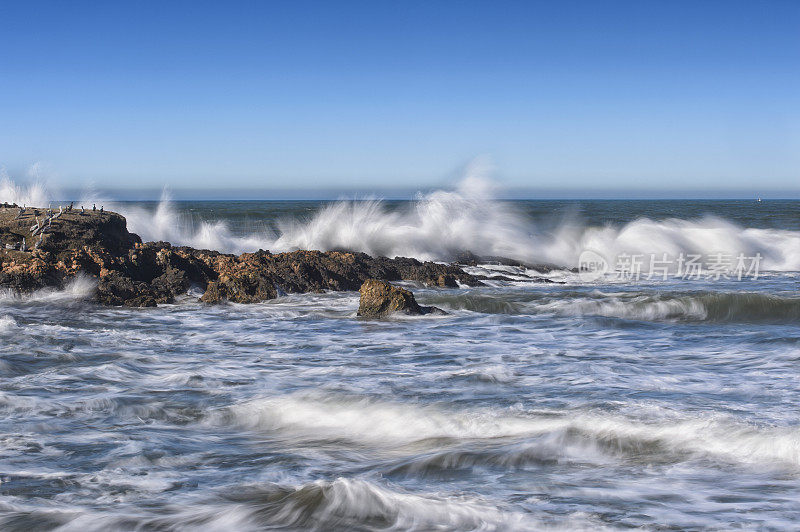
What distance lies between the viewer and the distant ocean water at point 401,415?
137 inches

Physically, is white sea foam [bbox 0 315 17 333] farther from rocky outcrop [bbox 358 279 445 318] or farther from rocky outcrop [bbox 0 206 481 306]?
rocky outcrop [bbox 358 279 445 318]

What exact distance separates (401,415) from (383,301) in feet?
14.1

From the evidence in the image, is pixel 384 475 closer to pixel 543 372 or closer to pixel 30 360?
pixel 543 372

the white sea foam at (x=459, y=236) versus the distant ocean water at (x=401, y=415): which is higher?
the white sea foam at (x=459, y=236)

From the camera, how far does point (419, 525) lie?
3320mm

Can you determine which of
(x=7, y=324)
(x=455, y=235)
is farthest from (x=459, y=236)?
(x=7, y=324)

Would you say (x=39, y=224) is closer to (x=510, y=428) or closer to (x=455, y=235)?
(x=510, y=428)

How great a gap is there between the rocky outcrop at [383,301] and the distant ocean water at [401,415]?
11.5 inches

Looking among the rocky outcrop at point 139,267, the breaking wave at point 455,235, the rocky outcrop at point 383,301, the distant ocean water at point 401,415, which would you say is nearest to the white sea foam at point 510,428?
the distant ocean water at point 401,415

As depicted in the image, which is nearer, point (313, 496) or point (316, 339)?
point (313, 496)

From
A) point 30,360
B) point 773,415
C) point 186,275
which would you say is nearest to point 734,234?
point 186,275

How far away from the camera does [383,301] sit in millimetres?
9266

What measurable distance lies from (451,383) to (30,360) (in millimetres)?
3840

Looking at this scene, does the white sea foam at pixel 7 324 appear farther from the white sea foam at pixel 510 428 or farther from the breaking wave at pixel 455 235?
the breaking wave at pixel 455 235
